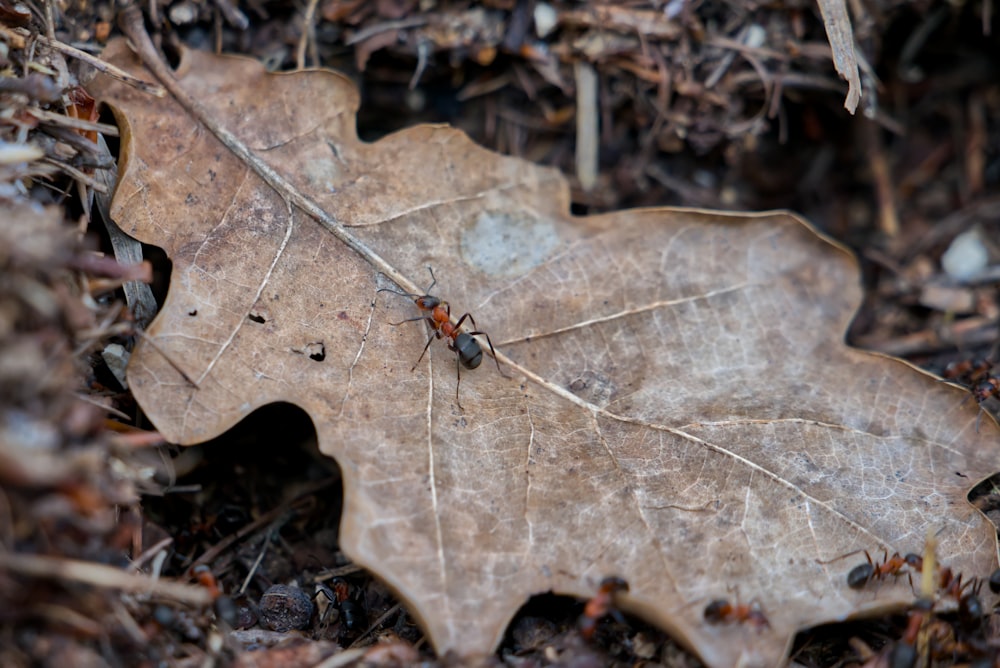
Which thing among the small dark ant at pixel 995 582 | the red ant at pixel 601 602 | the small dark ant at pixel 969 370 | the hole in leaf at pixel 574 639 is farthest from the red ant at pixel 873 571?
the small dark ant at pixel 969 370

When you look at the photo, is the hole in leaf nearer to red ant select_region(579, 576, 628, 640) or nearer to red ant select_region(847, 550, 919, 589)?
red ant select_region(579, 576, 628, 640)

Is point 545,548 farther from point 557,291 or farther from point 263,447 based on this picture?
point 263,447

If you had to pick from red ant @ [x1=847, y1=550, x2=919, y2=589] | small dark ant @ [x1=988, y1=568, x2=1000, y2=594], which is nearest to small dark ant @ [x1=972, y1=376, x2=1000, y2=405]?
small dark ant @ [x1=988, y1=568, x2=1000, y2=594]

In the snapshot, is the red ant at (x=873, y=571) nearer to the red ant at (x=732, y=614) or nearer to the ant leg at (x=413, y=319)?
the red ant at (x=732, y=614)

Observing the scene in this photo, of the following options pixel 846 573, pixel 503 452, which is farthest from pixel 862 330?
pixel 503 452

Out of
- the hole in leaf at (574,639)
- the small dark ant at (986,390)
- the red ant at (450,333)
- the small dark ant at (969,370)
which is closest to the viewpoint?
the hole in leaf at (574,639)

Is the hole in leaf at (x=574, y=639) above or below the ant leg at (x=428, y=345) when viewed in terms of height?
below
